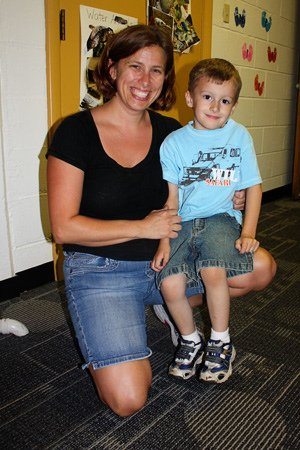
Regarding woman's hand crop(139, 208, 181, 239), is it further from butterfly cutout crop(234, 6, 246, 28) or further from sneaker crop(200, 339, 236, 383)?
butterfly cutout crop(234, 6, 246, 28)

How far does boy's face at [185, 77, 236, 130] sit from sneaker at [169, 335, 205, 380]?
0.78 m

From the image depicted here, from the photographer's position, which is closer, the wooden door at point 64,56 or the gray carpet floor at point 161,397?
the gray carpet floor at point 161,397

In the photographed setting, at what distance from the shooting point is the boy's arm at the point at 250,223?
1.38m

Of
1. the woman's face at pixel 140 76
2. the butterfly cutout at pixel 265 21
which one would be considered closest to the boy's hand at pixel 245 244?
the woman's face at pixel 140 76

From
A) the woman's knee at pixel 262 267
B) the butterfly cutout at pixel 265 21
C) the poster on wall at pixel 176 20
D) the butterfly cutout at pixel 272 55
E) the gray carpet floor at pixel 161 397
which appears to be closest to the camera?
the gray carpet floor at pixel 161 397

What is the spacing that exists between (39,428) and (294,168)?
3.96m

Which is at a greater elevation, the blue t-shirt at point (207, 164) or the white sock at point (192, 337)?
the blue t-shirt at point (207, 164)

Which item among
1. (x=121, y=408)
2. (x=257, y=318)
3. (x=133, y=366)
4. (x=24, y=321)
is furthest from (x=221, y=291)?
(x=24, y=321)

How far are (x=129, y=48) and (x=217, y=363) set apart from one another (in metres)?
1.08

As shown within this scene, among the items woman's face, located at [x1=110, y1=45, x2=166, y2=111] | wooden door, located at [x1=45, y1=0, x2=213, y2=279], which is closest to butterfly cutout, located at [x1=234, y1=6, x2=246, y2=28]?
wooden door, located at [x1=45, y1=0, x2=213, y2=279]

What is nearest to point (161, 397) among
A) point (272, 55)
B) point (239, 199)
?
point (239, 199)

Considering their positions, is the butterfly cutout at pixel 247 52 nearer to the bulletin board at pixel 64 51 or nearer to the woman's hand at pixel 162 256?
the bulletin board at pixel 64 51

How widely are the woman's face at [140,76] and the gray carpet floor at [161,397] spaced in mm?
986

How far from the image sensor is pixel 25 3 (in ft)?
6.37
